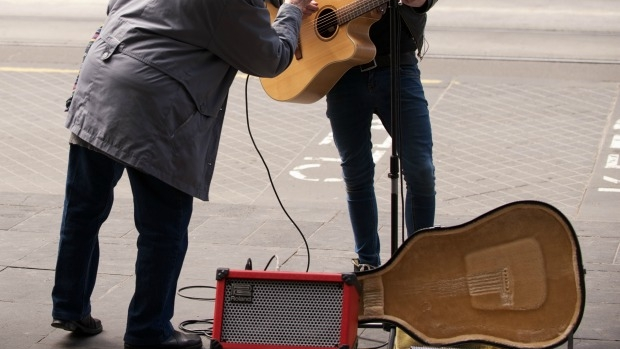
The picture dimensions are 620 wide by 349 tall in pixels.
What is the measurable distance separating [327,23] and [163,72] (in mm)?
899

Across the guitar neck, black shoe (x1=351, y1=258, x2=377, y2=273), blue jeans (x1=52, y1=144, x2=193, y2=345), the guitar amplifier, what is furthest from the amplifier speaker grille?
the guitar neck

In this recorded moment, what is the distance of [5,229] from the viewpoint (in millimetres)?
5926

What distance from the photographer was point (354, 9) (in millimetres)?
4418

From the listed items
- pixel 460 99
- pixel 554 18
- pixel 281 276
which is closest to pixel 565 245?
pixel 281 276

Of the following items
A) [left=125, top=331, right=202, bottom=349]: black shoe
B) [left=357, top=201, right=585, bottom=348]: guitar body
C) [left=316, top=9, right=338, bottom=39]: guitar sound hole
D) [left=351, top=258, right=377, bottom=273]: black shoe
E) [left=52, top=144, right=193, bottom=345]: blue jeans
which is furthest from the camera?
[left=351, top=258, right=377, bottom=273]: black shoe

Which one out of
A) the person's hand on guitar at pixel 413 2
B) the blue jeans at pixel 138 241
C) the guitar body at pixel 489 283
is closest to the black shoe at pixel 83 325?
the blue jeans at pixel 138 241

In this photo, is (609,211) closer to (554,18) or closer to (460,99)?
(460,99)

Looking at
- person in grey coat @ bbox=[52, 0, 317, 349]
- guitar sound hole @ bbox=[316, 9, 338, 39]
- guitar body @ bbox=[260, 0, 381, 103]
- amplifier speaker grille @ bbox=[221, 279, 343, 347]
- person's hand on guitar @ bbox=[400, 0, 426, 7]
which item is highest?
person's hand on guitar @ bbox=[400, 0, 426, 7]

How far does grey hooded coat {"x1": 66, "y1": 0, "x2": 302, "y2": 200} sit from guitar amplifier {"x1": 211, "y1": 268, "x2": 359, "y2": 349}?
0.42 metres

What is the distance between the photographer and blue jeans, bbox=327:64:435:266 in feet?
15.1

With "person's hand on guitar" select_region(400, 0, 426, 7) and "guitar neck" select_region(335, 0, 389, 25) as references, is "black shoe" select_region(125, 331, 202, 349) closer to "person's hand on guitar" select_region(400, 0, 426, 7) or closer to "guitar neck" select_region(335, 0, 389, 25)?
"guitar neck" select_region(335, 0, 389, 25)

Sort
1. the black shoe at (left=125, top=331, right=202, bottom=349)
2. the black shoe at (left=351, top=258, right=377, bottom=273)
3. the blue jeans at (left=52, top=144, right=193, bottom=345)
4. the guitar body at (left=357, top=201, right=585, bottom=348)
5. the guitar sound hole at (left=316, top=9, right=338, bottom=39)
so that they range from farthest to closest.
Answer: the black shoe at (left=351, top=258, right=377, bottom=273) → the guitar sound hole at (left=316, top=9, right=338, bottom=39) → the black shoe at (left=125, top=331, right=202, bottom=349) → the blue jeans at (left=52, top=144, right=193, bottom=345) → the guitar body at (left=357, top=201, right=585, bottom=348)

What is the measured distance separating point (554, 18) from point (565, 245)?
9.80 m

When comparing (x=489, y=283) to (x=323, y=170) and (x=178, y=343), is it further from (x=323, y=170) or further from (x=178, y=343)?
(x=323, y=170)
